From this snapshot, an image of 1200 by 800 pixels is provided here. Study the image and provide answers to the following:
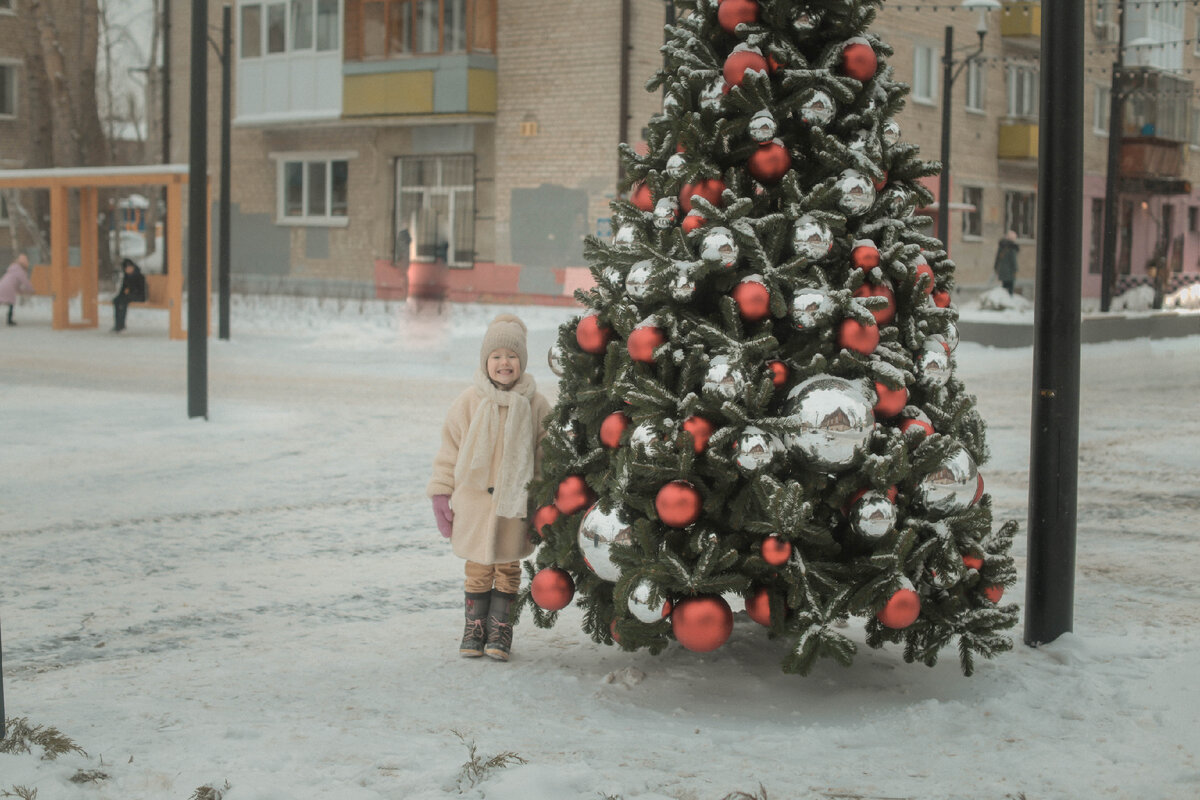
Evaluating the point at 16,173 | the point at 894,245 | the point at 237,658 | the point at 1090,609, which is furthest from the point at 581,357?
the point at 16,173

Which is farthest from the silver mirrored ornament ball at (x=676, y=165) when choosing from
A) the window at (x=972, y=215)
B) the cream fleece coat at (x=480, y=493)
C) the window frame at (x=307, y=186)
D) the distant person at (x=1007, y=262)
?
the window at (x=972, y=215)

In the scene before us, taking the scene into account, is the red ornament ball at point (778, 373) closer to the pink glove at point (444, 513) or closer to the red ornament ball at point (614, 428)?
the red ornament ball at point (614, 428)

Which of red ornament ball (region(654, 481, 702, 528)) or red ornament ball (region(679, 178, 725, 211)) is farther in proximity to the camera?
red ornament ball (region(679, 178, 725, 211))

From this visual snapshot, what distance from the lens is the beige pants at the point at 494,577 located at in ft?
16.8

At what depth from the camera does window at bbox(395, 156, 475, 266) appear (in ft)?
102

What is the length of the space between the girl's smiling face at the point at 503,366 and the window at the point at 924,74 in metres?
32.6

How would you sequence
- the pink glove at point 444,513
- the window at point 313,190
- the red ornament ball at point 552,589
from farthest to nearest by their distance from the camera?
1. the window at point 313,190
2. the pink glove at point 444,513
3. the red ornament ball at point 552,589

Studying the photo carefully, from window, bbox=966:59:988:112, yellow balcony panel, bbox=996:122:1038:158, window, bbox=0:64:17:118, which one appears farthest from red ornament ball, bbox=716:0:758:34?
window, bbox=0:64:17:118

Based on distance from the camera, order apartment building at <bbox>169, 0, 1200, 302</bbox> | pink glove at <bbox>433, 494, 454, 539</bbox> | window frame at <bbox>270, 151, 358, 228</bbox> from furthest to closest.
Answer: window frame at <bbox>270, 151, 358, 228</bbox>
apartment building at <bbox>169, 0, 1200, 302</bbox>
pink glove at <bbox>433, 494, 454, 539</bbox>

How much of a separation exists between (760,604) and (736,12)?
1.86 meters

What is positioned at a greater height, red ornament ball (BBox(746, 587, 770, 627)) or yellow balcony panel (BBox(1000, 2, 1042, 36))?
yellow balcony panel (BBox(1000, 2, 1042, 36))

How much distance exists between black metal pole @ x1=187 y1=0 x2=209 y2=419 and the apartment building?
16.5 meters

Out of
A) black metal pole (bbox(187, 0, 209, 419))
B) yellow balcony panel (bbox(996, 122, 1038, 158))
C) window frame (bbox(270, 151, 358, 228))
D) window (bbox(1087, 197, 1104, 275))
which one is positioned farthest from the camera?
window (bbox(1087, 197, 1104, 275))

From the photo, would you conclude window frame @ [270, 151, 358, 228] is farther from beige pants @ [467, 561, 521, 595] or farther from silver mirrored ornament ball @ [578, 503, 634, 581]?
silver mirrored ornament ball @ [578, 503, 634, 581]
